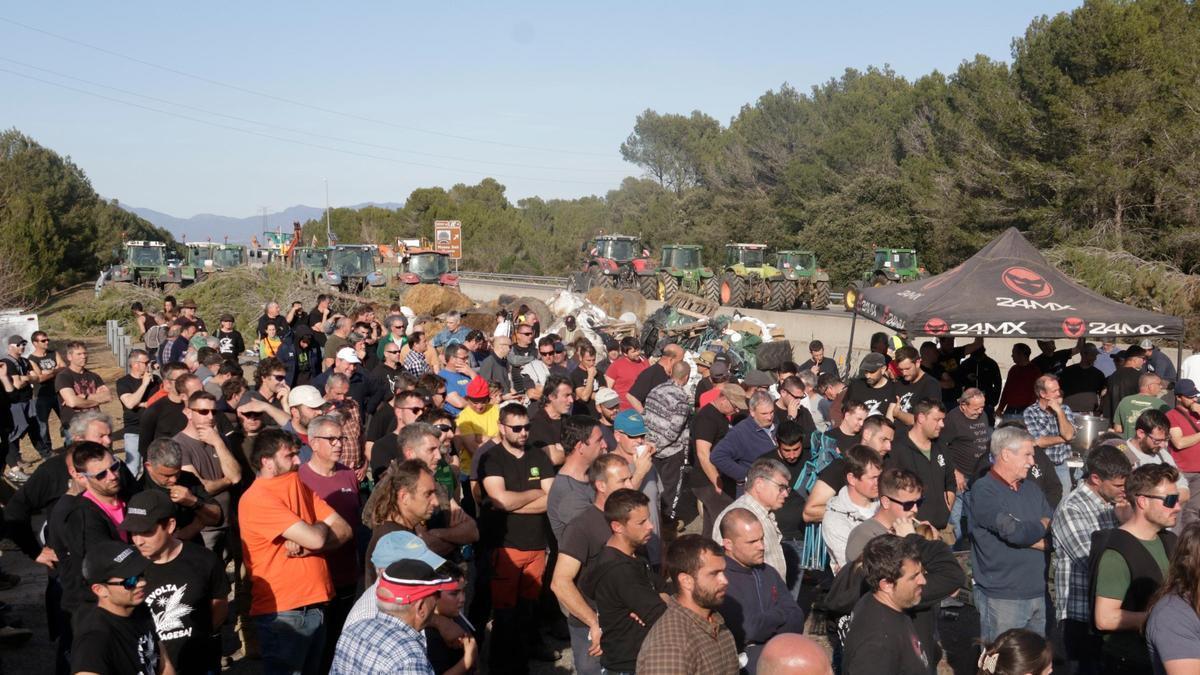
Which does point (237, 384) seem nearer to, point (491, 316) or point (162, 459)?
point (162, 459)

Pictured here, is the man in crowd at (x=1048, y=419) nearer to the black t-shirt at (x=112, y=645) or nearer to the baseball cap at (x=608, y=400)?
the baseball cap at (x=608, y=400)

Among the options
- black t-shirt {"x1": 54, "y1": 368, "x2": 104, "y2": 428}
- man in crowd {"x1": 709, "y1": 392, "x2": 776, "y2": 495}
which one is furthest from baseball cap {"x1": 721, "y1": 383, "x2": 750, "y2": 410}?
black t-shirt {"x1": 54, "y1": 368, "x2": 104, "y2": 428}

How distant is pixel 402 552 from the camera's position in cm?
400

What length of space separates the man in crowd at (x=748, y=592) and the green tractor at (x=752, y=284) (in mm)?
21305

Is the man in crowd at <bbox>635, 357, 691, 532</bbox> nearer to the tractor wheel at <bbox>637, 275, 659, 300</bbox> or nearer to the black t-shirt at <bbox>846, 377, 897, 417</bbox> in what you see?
the black t-shirt at <bbox>846, 377, 897, 417</bbox>

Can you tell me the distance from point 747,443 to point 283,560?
11.4 ft

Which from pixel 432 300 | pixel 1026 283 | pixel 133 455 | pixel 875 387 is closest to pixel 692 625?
pixel 875 387

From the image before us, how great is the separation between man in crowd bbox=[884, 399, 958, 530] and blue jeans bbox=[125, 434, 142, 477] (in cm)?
592

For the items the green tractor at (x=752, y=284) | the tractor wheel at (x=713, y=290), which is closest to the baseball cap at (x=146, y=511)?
the green tractor at (x=752, y=284)

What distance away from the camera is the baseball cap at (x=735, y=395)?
27.9 ft

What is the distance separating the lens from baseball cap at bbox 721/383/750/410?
8492 mm

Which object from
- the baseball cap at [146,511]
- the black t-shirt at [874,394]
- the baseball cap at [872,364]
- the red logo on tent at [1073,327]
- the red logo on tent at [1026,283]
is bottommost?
the black t-shirt at [874,394]

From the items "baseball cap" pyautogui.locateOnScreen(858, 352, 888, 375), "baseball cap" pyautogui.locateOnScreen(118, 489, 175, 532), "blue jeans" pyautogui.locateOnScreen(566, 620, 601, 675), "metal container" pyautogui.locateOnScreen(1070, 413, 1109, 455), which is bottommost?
"blue jeans" pyautogui.locateOnScreen(566, 620, 601, 675)

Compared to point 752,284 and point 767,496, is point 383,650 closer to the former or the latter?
point 767,496
